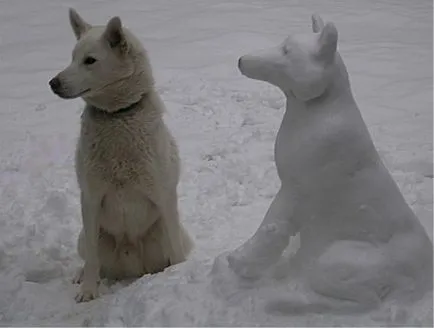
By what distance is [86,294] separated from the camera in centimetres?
320

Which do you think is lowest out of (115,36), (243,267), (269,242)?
(243,267)

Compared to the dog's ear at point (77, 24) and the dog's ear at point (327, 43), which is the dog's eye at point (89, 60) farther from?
the dog's ear at point (327, 43)

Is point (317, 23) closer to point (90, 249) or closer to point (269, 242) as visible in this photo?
point (269, 242)

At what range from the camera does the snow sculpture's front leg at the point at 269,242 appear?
99.3 inches

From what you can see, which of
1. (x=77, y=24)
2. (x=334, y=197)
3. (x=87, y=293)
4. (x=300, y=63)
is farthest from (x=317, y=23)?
(x=87, y=293)

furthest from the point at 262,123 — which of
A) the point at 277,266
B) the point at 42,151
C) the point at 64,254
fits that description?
the point at 277,266

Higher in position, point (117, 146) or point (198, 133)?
point (117, 146)

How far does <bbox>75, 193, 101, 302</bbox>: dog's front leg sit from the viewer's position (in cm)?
319

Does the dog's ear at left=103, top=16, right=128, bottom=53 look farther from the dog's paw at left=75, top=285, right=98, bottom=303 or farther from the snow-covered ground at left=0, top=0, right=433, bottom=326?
the dog's paw at left=75, top=285, right=98, bottom=303

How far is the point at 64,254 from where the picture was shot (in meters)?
3.59

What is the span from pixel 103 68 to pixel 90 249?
850mm

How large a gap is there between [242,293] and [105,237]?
41.0 inches

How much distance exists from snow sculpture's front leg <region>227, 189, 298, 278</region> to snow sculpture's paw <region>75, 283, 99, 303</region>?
90 centimetres

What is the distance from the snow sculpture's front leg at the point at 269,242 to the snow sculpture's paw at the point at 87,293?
2.94ft
